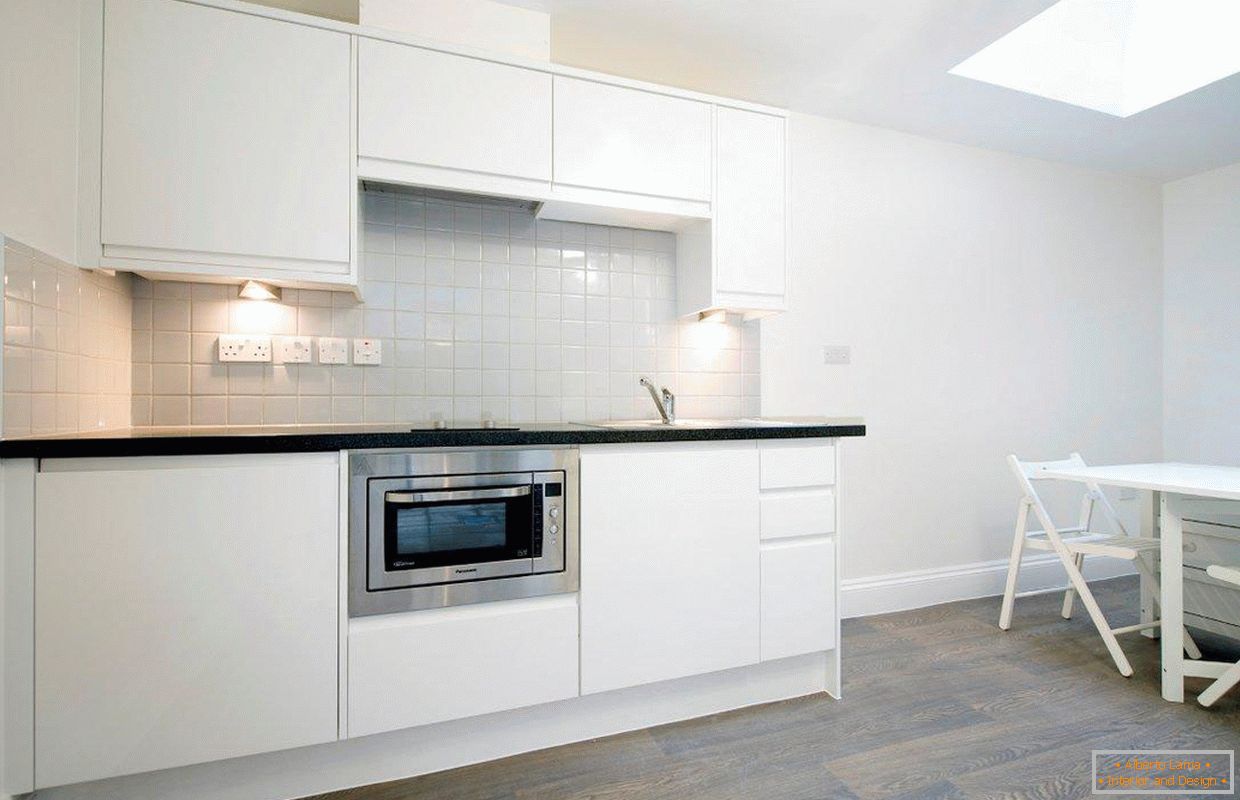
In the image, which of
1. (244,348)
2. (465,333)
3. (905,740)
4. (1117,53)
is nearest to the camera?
(905,740)

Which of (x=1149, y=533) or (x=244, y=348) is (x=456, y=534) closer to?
(x=244, y=348)

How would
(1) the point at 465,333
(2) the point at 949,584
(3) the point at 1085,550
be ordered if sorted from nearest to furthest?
(1) the point at 465,333 < (3) the point at 1085,550 < (2) the point at 949,584

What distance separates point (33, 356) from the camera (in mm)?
1465

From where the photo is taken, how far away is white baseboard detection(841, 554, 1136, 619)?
3045 millimetres

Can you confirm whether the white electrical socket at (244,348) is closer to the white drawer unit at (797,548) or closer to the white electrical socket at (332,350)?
the white electrical socket at (332,350)

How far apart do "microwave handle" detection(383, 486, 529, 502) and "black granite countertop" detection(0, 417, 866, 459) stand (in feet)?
0.44

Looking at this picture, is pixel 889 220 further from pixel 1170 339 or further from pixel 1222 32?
pixel 1170 339

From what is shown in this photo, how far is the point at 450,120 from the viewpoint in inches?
77.1

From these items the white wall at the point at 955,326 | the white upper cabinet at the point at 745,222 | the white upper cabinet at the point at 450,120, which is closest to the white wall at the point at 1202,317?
the white wall at the point at 955,326

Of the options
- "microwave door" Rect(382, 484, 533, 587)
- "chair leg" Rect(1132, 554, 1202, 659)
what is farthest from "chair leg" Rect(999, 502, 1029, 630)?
"microwave door" Rect(382, 484, 533, 587)

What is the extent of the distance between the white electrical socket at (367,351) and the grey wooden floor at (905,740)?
1.37m

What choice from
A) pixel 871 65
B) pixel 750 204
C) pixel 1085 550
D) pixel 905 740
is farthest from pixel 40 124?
pixel 1085 550

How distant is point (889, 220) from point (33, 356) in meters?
3.47

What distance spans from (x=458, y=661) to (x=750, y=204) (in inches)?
77.0
